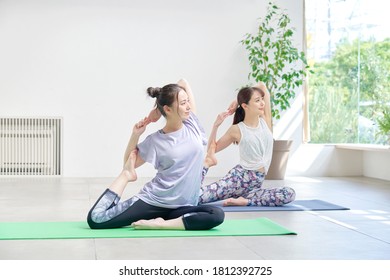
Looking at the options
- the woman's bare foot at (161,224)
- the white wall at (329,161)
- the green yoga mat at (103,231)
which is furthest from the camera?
the white wall at (329,161)

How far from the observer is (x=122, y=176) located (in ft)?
12.4

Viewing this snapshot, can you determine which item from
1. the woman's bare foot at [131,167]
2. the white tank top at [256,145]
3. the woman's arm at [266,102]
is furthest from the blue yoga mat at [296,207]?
the woman's bare foot at [131,167]

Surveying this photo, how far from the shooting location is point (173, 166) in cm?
376

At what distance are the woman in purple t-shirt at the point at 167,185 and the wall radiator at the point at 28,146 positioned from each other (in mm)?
3934

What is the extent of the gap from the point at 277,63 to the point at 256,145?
9.64ft

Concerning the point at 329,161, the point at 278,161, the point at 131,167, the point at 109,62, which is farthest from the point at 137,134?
the point at 329,161

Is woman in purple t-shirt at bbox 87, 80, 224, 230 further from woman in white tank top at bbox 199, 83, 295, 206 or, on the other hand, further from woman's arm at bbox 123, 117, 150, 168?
woman in white tank top at bbox 199, 83, 295, 206

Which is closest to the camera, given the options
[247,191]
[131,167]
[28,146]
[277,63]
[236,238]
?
[236,238]

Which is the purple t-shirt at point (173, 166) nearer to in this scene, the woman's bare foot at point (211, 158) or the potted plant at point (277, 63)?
the woman's bare foot at point (211, 158)

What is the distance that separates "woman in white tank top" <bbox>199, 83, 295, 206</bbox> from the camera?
4914mm

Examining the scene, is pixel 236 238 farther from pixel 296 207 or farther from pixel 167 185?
pixel 296 207

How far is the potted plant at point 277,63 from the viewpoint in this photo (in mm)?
7586

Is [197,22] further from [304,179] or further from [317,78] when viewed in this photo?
[304,179]

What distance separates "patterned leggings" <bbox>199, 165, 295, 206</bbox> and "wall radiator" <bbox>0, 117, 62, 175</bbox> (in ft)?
9.69
